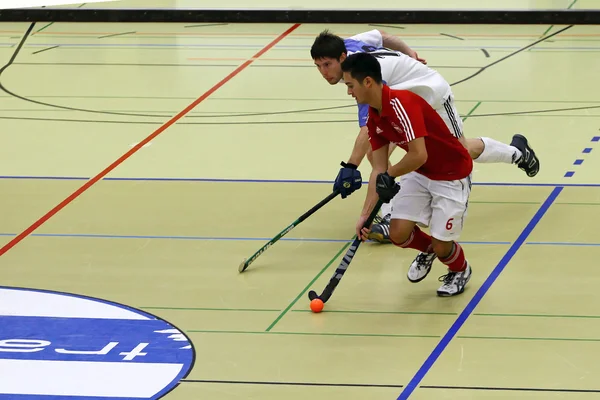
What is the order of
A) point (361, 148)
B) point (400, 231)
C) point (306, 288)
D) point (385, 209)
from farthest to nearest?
point (385, 209) → point (361, 148) → point (306, 288) → point (400, 231)

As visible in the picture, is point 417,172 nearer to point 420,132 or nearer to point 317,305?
point 420,132

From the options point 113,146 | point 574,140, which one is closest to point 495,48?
point 574,140

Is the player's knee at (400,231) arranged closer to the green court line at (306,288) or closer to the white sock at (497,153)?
the green court line at (306,288)

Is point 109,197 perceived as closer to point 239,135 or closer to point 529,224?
point 239,135

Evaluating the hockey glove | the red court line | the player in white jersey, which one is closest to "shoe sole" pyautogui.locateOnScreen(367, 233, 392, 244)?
the player in white jersey

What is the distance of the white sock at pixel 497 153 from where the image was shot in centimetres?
677

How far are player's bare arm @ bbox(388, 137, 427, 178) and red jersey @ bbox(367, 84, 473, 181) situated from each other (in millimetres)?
32

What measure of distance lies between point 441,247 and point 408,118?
0.69 m

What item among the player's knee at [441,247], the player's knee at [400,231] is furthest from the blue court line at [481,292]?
the player's knee at [400,231]

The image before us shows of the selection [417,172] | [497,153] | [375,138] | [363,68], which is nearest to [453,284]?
[417,172]

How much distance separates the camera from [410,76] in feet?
19.6

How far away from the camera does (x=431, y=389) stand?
14.3 ft

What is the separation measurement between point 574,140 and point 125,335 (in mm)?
4612

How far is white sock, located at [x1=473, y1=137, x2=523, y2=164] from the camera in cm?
677
